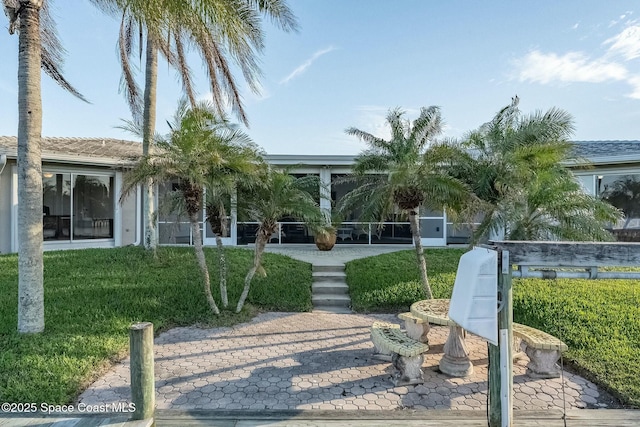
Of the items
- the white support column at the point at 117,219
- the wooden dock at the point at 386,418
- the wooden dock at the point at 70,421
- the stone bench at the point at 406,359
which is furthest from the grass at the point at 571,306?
the white support column at the point at 117,219

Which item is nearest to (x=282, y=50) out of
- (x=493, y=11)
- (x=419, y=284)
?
(x=493, y=11)

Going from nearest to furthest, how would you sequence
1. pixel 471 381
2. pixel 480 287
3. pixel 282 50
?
pixel 480 287, pixel 471 381, pixel 282 50

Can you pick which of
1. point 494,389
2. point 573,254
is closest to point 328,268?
point 494,389

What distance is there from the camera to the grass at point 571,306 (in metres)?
4.65

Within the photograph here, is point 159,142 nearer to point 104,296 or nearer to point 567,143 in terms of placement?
point 104,296

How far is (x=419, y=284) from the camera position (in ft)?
26.8

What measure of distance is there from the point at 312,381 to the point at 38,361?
3.30 meters

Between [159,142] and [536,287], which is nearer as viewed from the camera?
[159,142]

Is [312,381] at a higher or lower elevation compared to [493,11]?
lower

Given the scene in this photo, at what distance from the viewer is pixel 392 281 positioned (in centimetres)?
835

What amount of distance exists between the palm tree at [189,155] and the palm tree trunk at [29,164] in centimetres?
121

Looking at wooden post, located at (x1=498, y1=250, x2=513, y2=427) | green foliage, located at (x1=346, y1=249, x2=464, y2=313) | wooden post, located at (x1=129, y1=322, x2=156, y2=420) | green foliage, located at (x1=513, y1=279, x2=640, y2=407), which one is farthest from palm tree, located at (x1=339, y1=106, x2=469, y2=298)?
wooden post, located at (x1=129, y1=322, x2=156, y2=420)

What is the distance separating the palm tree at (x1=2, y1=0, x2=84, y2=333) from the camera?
5156mm

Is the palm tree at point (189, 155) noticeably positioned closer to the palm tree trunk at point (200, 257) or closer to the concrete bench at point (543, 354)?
the palm tree trunk at point (200, 257)
